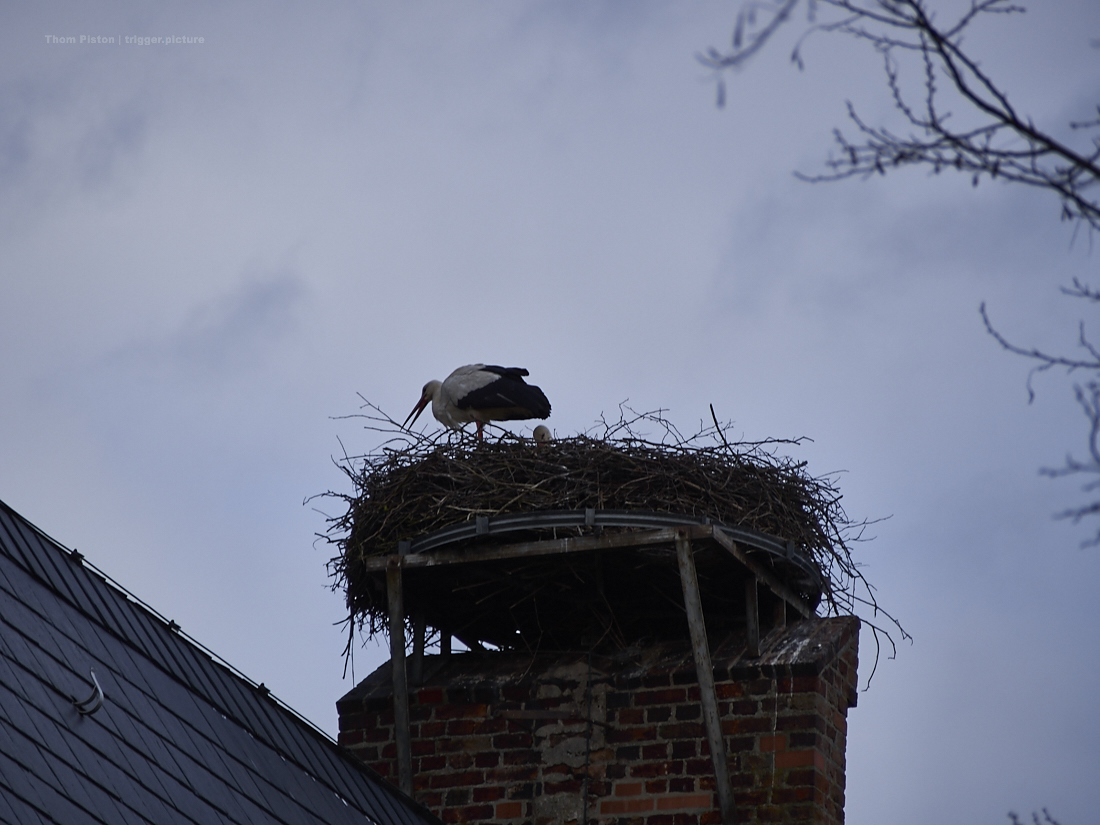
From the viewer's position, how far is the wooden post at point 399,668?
8328 mm

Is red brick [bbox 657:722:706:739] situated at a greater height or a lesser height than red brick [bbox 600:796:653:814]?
greater

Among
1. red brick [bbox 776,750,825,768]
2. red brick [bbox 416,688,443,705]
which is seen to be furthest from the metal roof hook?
red brick [bbox 776,750,825,768]

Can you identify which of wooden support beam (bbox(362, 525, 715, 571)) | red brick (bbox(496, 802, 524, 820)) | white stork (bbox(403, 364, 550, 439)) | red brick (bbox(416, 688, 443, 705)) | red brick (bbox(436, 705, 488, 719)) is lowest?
red brick (bbox(496, 802, 524, 820))

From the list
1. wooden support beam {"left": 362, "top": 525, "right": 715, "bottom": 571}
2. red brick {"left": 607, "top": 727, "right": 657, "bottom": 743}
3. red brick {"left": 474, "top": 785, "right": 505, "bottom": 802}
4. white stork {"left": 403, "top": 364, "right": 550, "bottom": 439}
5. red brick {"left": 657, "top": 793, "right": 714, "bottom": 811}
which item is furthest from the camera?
white stork {"left": 403, "top": 364, "right": 550, "bottom": 439}

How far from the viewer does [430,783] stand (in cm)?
837

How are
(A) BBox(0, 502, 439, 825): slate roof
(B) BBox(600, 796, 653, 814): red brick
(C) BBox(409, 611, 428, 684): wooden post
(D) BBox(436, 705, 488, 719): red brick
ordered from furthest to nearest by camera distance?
1. (C) BBox(409, 611, 428, 684): wooden post
2. (D) BBox(436, 705, 488, 719): red brick
3. (B) BBox(600, 796, 653, 814): red brick
4. (A) BBox(0, 502, 439, 825): slate roof

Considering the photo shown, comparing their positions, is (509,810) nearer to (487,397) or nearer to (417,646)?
(417,646)

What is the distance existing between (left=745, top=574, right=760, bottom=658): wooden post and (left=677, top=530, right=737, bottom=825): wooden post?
0.28 m

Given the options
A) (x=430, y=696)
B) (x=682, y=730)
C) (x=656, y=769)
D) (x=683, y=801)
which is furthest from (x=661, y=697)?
(x=430, y=696)

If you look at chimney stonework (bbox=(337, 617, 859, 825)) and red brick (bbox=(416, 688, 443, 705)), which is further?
red brick (bbox=(416, 688, 443, 705))

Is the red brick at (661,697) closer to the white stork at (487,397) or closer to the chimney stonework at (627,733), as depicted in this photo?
the chimney stonework at (627,733)

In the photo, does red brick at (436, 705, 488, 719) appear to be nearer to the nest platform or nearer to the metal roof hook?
the nest platform

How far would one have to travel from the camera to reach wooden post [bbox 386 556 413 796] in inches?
328

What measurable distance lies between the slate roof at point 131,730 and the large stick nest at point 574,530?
1.27 m
